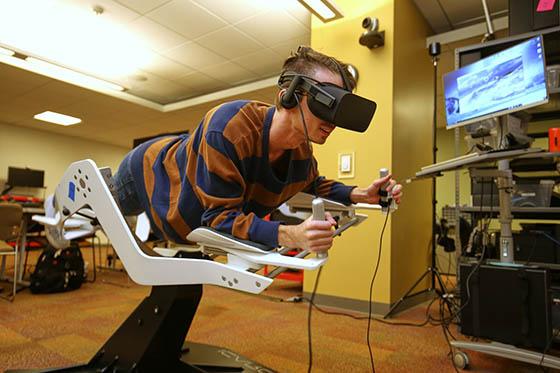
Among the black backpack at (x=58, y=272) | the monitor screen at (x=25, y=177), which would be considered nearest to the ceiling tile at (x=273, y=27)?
the black backpack at (x=58, y=272)

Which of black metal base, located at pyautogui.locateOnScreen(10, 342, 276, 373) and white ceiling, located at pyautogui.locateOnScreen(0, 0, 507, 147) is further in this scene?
white ceiling, located at pyautogui.locateOnScreen(0, 0, 507, 147)

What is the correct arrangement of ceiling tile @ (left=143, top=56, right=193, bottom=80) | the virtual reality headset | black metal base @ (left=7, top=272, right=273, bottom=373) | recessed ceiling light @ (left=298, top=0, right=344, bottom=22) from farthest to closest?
ceiling tile @ (left=143, top=56, right=193, bottom=80) → recessed ceiling light @ (left=298, top=0, right=344, bottom=22) → black metal base @ (left=7, top=272, right=273, bottom=373) → the virtual reality headset

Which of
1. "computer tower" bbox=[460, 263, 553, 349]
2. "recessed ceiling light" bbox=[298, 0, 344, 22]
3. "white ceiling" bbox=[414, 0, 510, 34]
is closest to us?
"computer tower" bbox=[460, 263, 553, 349]

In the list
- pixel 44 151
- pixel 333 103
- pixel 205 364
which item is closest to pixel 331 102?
pixel 333 103

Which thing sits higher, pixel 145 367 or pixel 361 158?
pixel 361 158

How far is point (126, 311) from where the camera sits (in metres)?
2.30

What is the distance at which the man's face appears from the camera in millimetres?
835

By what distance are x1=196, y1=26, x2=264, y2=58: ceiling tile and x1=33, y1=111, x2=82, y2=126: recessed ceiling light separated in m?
3.95

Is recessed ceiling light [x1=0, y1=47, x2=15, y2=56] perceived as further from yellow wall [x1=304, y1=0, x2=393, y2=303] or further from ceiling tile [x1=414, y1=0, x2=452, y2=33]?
ceiling tile [x1=414, y1=0, x2=452, y2=33]

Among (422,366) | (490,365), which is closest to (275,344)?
(422,366)

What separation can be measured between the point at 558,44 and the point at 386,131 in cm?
111

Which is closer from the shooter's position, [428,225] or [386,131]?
[386,131]

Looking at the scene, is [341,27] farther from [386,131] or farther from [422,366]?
[422,366]

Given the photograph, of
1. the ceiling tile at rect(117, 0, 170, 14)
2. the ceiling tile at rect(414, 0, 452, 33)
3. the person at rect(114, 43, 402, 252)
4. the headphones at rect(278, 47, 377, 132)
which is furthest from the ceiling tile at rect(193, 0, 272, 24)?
the headphones at rect(278, 47, 377, 132)
